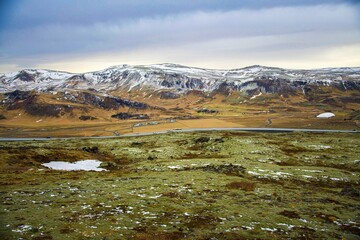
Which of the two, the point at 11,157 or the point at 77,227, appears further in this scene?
the point at 11,157

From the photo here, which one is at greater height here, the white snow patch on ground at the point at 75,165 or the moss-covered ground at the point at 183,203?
the moss-covered ground at the point at 183,203

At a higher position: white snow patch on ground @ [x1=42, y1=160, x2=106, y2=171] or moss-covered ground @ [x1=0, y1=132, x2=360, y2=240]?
moss-covered ground @ [x1=0, y1=132, x2=360, y2=240]

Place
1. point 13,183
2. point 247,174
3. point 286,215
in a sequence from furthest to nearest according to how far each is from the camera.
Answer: point 247,174
point 13,183
point 286,215

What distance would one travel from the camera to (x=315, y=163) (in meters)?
→ 60.5

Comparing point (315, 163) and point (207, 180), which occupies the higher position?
point (207, 180)

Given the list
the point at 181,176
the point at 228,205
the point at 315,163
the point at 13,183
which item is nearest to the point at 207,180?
the point at 181,176

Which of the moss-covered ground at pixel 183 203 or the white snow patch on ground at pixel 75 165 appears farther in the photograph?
the white snow patch on ground at pixel 75 165

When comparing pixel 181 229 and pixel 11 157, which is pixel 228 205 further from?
pixel 11 157

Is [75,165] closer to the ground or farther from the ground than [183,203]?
closer to the ground

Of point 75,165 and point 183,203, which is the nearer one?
point 183,203

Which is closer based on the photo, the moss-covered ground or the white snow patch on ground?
the moss-covered ground

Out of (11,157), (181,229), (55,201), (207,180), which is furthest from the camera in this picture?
(11,157)

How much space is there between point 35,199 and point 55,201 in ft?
7.07

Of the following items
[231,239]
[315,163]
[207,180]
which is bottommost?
[315,163]
